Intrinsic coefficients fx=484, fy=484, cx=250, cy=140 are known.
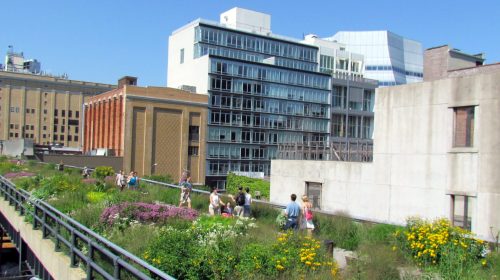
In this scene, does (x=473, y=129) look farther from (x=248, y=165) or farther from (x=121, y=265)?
(x=248, y=165)

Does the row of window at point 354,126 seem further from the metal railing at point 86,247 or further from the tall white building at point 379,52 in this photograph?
the metal railing at point 86,247

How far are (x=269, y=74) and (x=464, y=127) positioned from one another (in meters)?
A: 74.9

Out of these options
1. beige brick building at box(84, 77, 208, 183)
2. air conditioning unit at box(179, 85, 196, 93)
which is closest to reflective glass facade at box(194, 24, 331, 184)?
air conditioning unit at box(179, 85, 196, 93)

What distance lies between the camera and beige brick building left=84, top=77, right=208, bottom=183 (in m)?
70.7

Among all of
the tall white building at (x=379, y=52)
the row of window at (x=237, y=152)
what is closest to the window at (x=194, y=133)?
the row of window at (x=237, y=152)

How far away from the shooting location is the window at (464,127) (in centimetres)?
1895

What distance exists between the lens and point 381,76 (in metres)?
134

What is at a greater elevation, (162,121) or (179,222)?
(162,121)

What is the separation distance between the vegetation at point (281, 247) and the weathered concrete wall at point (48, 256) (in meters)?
1.03

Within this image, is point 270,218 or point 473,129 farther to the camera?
point 473,129

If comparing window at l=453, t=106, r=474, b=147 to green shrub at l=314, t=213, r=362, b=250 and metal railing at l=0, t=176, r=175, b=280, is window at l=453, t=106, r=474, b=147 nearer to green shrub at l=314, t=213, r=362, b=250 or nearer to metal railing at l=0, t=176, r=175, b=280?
green shrub at l=314, t=213, r=362, b=250

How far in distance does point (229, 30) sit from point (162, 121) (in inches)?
1122

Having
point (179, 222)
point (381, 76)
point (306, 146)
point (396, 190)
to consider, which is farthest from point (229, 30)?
point (179, 222)

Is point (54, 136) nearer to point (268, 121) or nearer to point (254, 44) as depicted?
point (254, 44)
